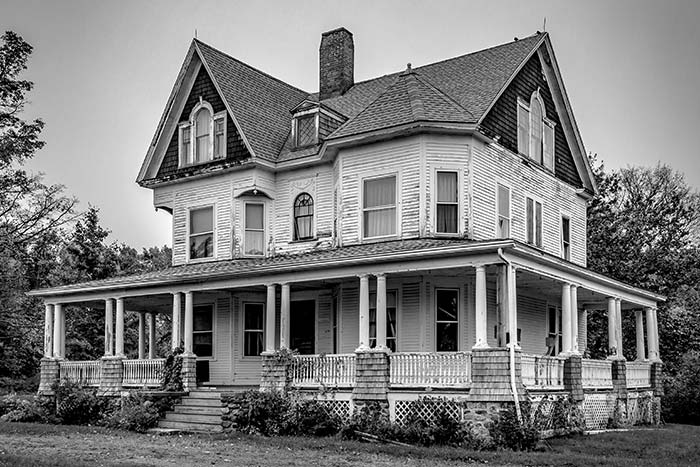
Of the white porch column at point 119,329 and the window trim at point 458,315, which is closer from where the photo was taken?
the window trim at point 458,315

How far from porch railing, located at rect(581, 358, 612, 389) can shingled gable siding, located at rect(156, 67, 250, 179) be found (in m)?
11.4

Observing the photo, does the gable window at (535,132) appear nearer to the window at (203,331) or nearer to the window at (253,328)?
the window at (253,328)

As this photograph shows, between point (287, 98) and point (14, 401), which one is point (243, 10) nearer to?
point (287, 98)

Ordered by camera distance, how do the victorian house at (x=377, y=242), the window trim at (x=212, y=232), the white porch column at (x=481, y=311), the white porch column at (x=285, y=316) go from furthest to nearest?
the window trim at (x=212, y=232) < the white porch column at (x=285, y=316) < the victorian house at (x=377, y=242) < the white porch column at (x=481, y=311)

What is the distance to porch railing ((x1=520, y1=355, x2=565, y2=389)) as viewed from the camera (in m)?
18.8

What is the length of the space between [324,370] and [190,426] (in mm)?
3688

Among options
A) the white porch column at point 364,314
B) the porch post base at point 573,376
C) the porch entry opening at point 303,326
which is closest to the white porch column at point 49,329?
the porch entry opening at point 303,326

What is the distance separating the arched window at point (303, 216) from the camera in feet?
82.7

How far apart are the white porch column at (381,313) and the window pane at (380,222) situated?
9.46 ft

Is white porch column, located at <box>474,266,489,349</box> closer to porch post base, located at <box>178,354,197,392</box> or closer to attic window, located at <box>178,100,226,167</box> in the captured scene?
porch post base, located at <box>178,354,197,392</box>

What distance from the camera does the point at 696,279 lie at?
37812mm

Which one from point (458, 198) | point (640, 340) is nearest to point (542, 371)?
point (458, 198)

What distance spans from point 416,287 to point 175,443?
721 cm

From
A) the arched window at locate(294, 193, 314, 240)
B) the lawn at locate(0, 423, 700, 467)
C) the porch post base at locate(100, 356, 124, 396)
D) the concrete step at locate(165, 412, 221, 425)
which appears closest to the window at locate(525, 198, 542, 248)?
the arched window at locate(294, 193, 314, 240)
